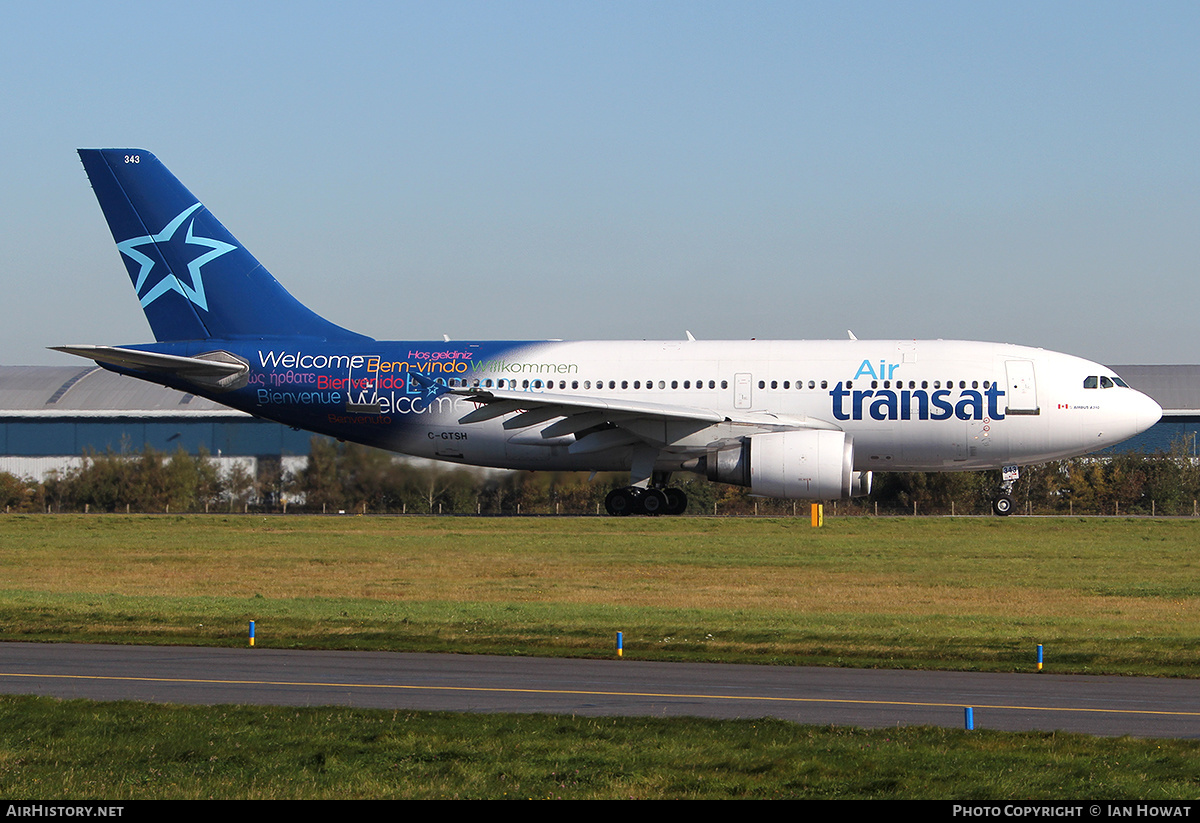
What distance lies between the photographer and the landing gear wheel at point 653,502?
37188mm

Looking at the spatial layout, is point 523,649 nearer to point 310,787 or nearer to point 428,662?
point 428,662

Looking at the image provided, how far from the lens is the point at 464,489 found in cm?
4019

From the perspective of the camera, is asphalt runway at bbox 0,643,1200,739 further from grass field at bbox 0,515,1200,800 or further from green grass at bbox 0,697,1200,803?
green grass at bbox 0,697,1200,803

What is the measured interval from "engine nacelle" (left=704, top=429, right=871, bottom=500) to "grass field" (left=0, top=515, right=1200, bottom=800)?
52.0 inches

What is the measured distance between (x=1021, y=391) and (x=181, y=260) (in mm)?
23696

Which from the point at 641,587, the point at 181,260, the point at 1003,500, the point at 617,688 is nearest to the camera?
the point at 617,688

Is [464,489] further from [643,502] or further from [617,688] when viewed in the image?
[617,688]

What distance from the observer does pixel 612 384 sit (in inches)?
1432

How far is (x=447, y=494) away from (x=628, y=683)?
88.1ft

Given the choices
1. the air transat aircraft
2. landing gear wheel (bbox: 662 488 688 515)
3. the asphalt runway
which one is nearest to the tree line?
the air transat aircraft

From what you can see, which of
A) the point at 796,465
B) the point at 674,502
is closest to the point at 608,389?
the point at 674,502

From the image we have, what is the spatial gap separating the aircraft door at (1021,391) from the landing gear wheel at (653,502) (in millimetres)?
9531
